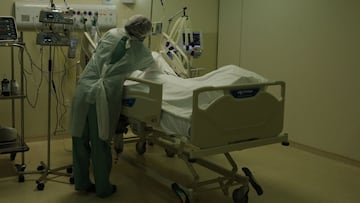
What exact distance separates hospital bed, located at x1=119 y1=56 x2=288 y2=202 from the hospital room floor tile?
1.20ft

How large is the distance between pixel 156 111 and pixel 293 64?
2304 millimetres

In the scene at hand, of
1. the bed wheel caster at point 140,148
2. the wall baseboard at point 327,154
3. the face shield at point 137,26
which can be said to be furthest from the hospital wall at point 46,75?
the wall baseboard at point 327,154

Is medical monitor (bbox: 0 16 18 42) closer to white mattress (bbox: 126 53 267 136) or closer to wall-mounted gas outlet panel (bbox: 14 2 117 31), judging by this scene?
wall-mounted gas outlet panel (bbox: 14 2 117 31)

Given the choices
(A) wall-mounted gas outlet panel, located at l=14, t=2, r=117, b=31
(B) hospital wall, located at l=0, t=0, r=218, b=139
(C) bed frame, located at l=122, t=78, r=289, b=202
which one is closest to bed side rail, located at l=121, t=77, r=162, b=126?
(C) bed frame, located at l=122, t=78, r=289, b=202

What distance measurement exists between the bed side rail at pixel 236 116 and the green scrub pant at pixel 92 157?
2.92ft

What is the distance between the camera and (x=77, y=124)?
3033 mm

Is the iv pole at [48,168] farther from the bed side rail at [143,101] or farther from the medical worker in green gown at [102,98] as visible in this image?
the bed side rail at [143,101]

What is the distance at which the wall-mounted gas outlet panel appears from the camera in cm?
410

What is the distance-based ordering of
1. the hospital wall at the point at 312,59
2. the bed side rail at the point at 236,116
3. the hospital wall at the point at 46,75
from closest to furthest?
the bed side rail at the point at 236,116 < the hospital wall at the point at 312,59 < the hospital wall at the point at 46,75

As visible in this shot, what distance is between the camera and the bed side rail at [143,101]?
104 inches

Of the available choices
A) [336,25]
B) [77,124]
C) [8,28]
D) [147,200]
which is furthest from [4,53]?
[336,25]

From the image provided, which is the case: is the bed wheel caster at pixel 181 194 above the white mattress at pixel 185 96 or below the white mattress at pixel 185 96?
below

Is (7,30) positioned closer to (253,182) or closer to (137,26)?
(137,26)

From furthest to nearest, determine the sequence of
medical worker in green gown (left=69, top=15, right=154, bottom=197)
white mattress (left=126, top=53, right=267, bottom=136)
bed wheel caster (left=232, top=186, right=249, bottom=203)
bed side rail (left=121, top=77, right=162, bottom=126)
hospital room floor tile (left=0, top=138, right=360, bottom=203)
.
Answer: hospital room floor tile (left=0, top=138, right=360, bottom=203), medical worker in green gown (left=69, top=15, right=154, bottom=197), bed wheel caster (left=232, top=186, right=249, bottom=203), bed side rail (left=121, top=77, right=162, bottom=126), white mattress (left=126, top=53, right=267, bottom=136)
